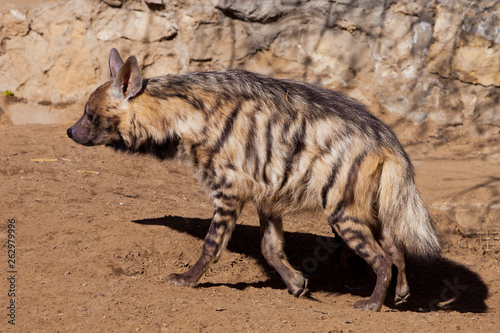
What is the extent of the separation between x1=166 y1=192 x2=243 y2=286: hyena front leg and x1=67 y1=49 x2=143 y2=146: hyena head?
0.88 metres

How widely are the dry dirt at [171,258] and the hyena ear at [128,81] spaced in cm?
111

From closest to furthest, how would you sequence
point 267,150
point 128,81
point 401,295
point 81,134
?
point 128,81
point 267,150
point 81,134
point 401,295

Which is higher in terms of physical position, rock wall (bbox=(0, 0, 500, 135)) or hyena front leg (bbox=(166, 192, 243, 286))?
rock wall (bbox=(0, 0, 500, 135))

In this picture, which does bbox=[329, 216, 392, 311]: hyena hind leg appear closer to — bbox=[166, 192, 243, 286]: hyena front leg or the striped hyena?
the striped hyena

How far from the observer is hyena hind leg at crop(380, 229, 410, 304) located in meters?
4.32

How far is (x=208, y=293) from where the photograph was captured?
3920mm

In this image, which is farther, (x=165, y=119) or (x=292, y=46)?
(x=292, y=46)

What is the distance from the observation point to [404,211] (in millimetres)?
4129

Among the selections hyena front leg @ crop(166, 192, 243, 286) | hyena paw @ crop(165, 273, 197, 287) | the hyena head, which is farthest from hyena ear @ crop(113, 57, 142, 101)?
hyena paw @ crop(165, 273, 197, 287)

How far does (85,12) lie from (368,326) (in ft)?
19.8

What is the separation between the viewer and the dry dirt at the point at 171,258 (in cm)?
335

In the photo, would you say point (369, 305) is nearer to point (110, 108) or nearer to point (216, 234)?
point (216, 234)

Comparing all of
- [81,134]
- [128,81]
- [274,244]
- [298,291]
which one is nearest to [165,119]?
[128,81]

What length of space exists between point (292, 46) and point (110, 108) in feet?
13.0
